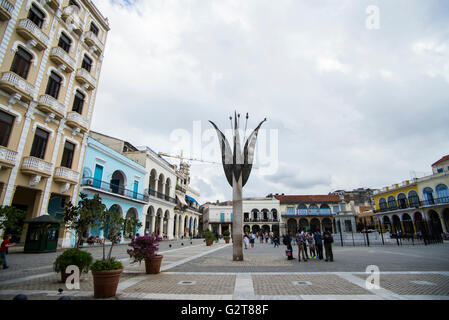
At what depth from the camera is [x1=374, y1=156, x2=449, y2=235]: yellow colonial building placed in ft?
92.8

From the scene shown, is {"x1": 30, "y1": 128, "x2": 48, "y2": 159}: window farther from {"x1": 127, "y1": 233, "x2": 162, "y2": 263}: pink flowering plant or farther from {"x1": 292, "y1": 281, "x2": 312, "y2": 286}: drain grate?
{"x1": 292, "y1": 281, "x2": 312, "y2": 286}: drain grate

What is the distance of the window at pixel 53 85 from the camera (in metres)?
15.5

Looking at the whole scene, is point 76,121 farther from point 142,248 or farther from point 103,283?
point 103,283

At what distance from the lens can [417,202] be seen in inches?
1233

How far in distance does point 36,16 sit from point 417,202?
43820mm

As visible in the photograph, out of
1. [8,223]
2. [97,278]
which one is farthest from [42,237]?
[97,278]

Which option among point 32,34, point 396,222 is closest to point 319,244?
point 32,34

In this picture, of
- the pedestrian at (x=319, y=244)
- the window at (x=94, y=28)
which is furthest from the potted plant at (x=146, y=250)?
the window at (x=94, y=28)

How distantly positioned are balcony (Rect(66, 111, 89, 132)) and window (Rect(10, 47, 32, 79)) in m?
3.32

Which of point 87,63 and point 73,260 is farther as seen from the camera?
point 87,63

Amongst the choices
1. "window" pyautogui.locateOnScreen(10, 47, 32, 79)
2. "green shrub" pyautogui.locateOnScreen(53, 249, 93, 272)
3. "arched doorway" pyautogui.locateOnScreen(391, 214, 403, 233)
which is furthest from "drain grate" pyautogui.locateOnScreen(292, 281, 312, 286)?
"arched doorway" pyautogui.locateOnScreen(391, 214, 403, 233)

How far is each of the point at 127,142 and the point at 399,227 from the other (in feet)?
133
